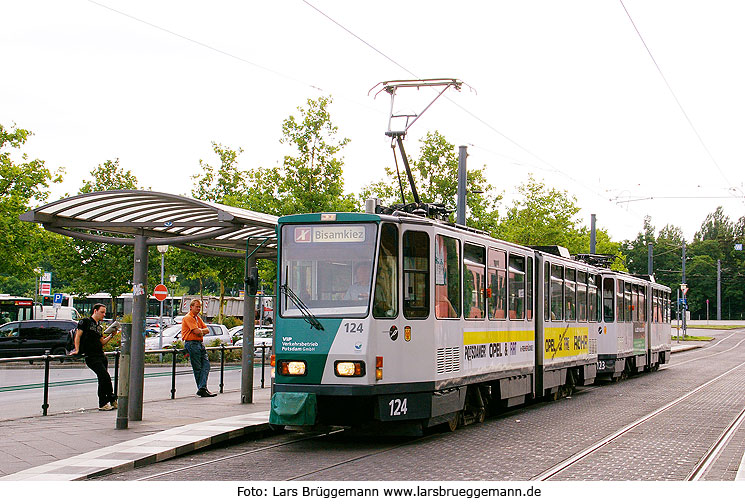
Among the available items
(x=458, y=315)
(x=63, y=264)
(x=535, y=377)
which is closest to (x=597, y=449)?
(x=458, y=315)

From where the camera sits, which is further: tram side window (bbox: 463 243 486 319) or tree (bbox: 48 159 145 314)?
tree (bbox: 48 159 145 314)

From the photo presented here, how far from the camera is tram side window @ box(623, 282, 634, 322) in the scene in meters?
24.9

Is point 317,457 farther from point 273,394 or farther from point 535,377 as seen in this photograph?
point 535,377

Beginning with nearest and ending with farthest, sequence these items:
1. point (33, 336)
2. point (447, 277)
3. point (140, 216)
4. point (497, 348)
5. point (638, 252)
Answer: point (447, 277)
point (140, 216)
point (497, 348)
point (33, 336)
point (638, 252)

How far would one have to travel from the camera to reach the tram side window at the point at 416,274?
37.6ft

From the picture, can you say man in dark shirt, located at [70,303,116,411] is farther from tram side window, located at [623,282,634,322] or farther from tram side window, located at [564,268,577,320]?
tram side window, located at [623,282,634,322]

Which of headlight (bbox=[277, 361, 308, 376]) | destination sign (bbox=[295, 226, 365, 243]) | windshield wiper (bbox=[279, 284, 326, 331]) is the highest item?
destination sign (bbox=[295, 226, 365, 243])

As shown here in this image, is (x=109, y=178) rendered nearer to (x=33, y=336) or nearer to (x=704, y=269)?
(x=33, y=336)

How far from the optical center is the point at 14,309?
48.7m

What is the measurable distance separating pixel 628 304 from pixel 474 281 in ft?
43.3

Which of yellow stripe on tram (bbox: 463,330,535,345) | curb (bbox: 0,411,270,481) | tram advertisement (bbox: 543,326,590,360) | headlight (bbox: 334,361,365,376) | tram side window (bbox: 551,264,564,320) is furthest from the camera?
tram side window (bbox: 551,264,564,320)

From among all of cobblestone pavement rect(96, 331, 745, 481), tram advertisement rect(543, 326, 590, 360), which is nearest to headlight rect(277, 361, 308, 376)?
cobblestone pavement rect(96, 331, 745, 481)

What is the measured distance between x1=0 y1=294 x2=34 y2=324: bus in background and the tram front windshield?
40861mm

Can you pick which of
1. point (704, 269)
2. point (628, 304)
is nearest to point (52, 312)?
point (628, 304)
